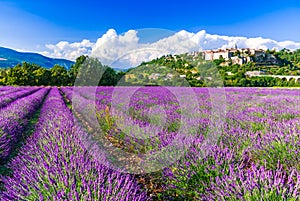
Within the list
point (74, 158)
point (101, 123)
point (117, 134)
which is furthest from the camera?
point (101, 123)

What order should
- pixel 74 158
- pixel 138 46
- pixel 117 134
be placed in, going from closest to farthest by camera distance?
pixel 74 158, pixel 117 134, pixel 138 46

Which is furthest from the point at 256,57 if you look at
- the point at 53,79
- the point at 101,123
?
the point at 101,123

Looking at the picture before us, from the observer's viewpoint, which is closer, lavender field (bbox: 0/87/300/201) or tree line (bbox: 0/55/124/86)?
lavender field (bbox: 0/87/300/201)

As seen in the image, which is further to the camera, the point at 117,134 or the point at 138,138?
the point at 117,134

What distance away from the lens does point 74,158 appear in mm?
2297

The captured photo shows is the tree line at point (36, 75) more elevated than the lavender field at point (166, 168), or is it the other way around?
the tree line at point (36, 75)

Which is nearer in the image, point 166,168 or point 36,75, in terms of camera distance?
point 166,168

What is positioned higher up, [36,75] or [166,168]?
[36,75]

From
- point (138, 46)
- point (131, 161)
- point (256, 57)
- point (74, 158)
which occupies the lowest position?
point (131, 161)

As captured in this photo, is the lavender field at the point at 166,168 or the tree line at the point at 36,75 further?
the tree line at the point at 36,75

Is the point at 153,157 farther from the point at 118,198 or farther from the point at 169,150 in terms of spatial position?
the point at 118,198

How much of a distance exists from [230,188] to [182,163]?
28.0 inches

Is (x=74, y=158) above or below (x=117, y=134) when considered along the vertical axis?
above

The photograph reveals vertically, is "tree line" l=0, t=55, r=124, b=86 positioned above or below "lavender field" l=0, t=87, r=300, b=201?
above
